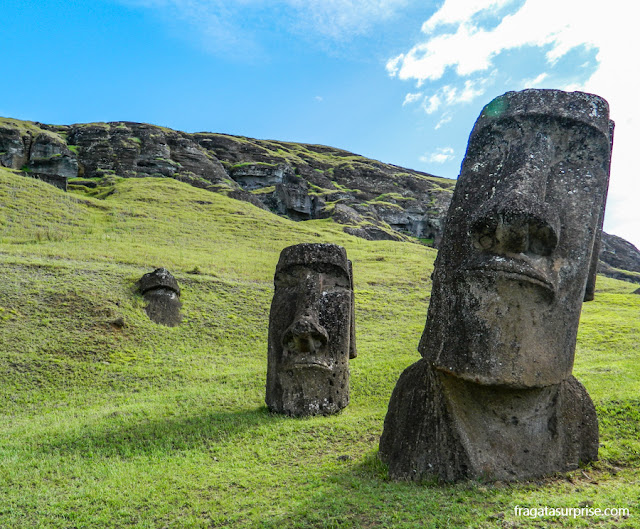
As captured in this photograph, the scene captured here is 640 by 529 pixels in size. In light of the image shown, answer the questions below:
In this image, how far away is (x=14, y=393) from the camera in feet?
36.0

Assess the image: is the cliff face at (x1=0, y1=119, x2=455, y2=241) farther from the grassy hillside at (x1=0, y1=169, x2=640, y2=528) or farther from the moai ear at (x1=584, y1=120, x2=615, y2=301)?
the moai ear at (x1=584, y1=120, x2=615, y2=301)

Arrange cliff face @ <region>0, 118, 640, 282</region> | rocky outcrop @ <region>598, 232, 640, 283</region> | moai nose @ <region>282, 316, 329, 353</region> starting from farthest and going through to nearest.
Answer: rocky outcrop @ <region>598, 232, 640, 283</region>, cliff face @ <region>0, 118, 640, 282</region>, moai nose @ <region>282, 316, 329, 353</region>

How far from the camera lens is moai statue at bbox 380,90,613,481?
15.6 feet

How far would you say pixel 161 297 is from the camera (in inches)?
710

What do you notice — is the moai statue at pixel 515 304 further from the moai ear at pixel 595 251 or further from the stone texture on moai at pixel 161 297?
the stone texture on moai at pixel 161 297

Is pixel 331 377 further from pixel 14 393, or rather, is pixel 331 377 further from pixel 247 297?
pixel 247 297

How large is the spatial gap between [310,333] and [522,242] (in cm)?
458

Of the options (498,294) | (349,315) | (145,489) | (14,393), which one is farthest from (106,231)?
(498,294)

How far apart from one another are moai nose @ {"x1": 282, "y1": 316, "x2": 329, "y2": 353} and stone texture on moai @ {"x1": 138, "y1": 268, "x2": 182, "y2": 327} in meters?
9.74

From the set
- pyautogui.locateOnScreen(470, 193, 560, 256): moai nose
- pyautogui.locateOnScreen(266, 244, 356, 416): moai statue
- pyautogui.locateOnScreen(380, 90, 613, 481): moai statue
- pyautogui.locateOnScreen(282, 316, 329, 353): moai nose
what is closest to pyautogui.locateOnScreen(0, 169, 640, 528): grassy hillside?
pyautogui.locateOnScreen(380, 90, 613, 481): moai statue

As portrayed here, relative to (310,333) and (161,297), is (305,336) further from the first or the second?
(161,297)

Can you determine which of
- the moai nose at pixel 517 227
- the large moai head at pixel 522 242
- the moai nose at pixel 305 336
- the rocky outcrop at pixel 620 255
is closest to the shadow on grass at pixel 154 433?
the moai nose at pixel 305 336

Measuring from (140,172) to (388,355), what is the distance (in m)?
60.0

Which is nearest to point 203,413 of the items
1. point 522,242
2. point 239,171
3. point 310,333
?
point 310,333
